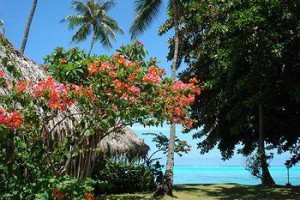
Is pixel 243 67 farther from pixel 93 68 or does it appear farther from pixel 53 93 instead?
pixel 53 93

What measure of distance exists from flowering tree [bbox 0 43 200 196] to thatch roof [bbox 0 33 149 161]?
1.19m

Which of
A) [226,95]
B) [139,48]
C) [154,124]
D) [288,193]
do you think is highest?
[226,95]

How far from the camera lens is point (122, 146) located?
12.9 m

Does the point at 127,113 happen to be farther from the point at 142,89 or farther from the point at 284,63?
the point at 284,63

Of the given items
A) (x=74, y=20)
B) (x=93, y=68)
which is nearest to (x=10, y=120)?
(x=93, y=68)

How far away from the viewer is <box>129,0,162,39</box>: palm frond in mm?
14617

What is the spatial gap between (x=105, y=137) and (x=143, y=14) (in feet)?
18.0

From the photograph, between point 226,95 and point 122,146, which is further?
point 226,95

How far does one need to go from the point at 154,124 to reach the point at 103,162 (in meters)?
7.42

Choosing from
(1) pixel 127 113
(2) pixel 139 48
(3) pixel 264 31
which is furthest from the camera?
(3) pixel 264 31

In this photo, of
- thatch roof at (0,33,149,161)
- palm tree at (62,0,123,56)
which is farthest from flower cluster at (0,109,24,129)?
palm tree at (62,0,123,56)

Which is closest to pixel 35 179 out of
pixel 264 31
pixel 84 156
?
pixel 84 156

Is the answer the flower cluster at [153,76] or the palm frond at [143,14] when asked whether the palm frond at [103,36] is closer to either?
the palm frond at [143,14]

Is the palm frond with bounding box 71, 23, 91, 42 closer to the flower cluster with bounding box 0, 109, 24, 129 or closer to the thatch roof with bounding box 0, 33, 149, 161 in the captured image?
the thatch roof with bounding box 0, 33, 149, 161
